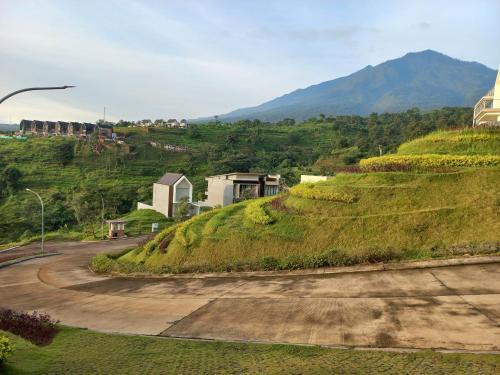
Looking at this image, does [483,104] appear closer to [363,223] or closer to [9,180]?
[363,223]

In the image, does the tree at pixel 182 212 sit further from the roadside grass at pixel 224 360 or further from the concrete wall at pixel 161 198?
the roadside grass at pixel 224 360

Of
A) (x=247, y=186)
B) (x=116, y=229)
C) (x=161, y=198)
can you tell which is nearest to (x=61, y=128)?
(x=161, y=198)

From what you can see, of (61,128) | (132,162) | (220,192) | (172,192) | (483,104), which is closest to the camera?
(483,104)

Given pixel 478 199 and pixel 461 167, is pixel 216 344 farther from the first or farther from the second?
pixel 461 167

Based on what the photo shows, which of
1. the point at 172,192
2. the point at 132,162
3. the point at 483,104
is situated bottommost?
the point at 172,192

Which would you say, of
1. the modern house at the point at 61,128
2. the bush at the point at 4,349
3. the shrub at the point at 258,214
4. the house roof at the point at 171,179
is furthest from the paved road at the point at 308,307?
the modern house at the point at 61,128

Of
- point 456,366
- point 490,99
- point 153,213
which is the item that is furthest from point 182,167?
point 456,366
